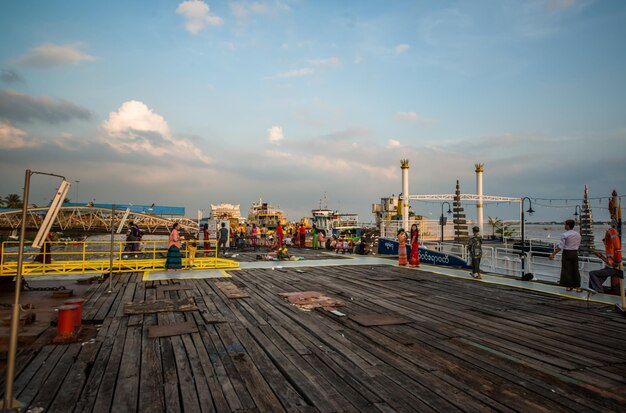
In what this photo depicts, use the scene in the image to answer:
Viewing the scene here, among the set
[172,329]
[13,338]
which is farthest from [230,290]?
[13,338]

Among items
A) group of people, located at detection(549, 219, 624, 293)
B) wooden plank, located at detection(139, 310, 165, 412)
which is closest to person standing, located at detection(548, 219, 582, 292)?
group of people, located at detection(549, 219, 624, 293)

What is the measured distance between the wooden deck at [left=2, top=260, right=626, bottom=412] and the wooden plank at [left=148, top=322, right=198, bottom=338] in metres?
0.16

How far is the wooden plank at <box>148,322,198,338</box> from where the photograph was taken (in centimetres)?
640

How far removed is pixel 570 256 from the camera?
10.6 metres

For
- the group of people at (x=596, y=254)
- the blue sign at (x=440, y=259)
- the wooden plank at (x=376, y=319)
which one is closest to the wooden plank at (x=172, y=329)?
the wooden plank at (x=376, y=319)

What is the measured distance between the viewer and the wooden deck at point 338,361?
4051 mm

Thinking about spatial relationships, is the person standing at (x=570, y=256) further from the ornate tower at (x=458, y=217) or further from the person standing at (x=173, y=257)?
the ornate tower at (x=458, y=217)

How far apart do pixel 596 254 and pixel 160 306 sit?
446 inches

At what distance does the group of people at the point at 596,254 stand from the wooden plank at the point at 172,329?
9.62 m

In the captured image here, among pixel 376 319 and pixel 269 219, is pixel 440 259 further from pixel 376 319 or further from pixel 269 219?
pixel 269 219

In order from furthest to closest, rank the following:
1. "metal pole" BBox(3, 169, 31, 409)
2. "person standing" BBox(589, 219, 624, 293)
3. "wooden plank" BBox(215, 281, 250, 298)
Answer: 1. "wooden plank" BBox(215, 281, 250, 298)
2. "person standing" BBox(589, 219, 624, 293)
3. "metal pole" BBox(3, 169, 31, 409)

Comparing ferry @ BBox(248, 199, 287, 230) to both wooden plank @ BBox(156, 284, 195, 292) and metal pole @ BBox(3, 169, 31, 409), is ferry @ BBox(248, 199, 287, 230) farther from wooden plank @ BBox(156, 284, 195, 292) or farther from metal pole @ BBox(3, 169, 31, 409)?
metal pole @ BBox(3, 169, 31, 409)

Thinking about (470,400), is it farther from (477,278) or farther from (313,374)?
(477,278)

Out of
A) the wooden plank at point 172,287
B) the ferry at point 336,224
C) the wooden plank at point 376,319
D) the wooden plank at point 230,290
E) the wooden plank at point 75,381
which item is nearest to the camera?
the wooden plank at point 75,381
